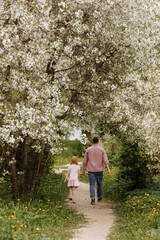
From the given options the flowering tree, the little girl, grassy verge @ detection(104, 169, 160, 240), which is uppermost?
the flowering tree

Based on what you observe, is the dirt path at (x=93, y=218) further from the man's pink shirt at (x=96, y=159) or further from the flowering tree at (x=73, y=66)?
the flowering tree at (x=73, y=66)

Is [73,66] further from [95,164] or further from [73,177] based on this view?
[73,177]

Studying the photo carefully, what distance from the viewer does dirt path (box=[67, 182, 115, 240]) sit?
819 centimetres

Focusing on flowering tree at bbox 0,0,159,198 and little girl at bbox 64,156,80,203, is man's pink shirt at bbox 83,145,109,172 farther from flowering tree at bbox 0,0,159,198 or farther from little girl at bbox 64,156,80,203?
little girl at bbox 64,156,80,203

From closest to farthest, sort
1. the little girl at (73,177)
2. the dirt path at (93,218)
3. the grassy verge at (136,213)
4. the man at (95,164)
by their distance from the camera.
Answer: the grassy verge at (136,213), the dirt path at (93,218), the man at (95,164), the little girl at (73,177)

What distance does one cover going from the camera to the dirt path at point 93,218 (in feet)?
26.9

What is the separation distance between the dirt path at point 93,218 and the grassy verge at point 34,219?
32 centimetres

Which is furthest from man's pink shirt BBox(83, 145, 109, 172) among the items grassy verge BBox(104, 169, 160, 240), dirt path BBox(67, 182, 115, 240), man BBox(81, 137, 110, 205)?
grassy verge BBox(104, 169, 160, 240)

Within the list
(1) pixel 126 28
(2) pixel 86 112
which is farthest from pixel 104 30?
(2) pixel 86 112

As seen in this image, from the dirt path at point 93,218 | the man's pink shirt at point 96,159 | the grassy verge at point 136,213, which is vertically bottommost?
the dirt path at point 93,218

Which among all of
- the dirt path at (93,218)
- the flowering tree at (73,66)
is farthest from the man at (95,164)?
the flowering tree at (73,66)

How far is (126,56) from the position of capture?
443 inches

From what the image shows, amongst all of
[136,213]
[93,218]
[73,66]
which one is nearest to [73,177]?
[93,218]

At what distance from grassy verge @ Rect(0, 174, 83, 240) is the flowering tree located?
0.74 m
